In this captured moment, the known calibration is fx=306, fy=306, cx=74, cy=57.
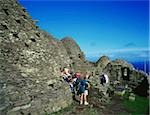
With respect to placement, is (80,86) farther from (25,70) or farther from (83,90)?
(25,70)

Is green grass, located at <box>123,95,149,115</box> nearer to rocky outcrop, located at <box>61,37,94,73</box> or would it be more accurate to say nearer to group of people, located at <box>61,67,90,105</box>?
group of people, located at <box>61,67,90,105</box>

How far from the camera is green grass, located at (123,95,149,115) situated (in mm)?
17470

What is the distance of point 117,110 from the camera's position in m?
17.2

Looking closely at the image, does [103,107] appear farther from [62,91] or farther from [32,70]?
[32,70]

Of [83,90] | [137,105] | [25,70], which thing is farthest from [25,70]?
[137,105]

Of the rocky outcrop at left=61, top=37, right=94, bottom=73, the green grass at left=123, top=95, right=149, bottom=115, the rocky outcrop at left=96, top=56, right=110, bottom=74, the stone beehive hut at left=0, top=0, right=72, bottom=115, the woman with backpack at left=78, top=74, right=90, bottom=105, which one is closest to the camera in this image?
the stone beehive hut at left=0, top=0, right=72, bottom=115

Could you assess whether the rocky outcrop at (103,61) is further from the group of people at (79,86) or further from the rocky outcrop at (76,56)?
the group of people at (79,86)

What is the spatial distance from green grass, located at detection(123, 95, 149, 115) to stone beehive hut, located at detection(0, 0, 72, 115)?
3.78m

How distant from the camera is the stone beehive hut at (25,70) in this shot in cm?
1377

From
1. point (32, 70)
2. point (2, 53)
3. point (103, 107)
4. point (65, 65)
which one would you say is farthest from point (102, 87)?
point (2, 53)

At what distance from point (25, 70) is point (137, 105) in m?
8.01

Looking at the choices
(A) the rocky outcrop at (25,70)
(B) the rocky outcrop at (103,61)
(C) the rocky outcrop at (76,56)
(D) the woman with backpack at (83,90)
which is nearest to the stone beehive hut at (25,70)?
(A) the rocky outcrop at (25,70)

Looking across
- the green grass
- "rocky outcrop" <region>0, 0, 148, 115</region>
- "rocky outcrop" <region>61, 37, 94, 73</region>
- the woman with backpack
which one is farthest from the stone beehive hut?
"rocky outcrop" <region>61, 37, 94, 73</region>

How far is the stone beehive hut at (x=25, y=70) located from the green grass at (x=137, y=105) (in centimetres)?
378
